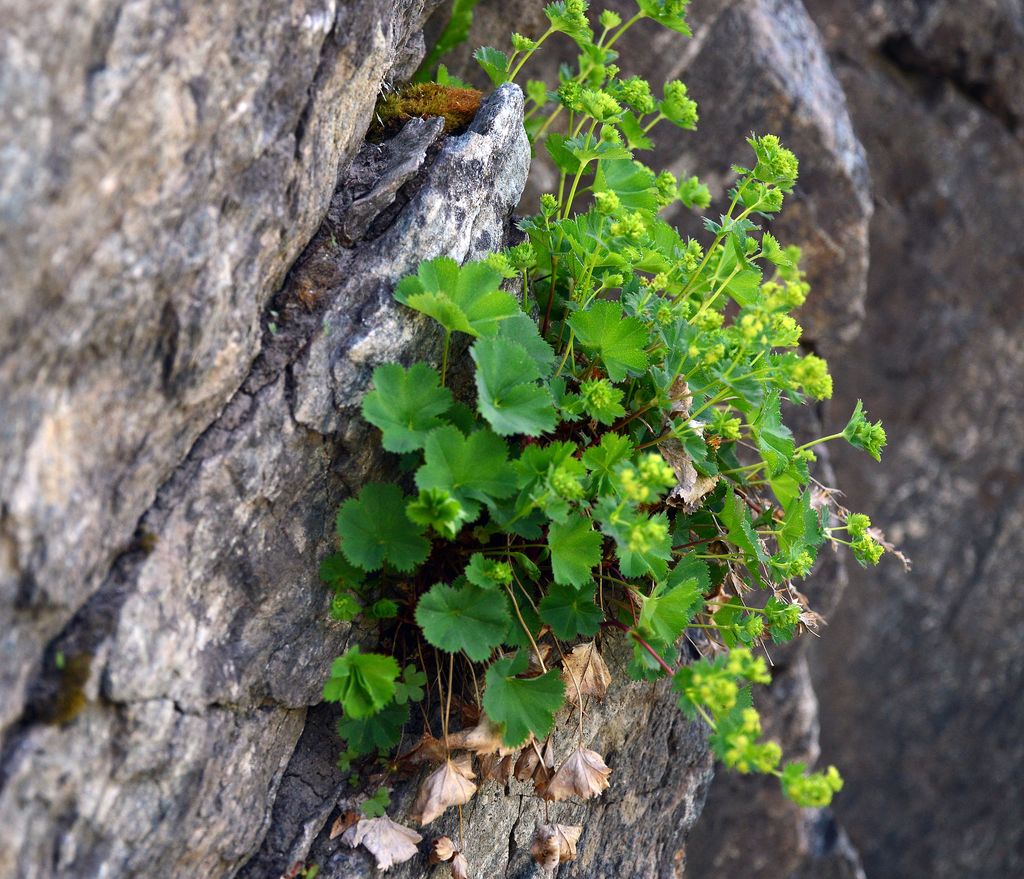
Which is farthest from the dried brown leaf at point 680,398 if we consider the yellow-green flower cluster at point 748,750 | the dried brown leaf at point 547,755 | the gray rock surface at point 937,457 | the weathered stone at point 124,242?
the gray rock surface at point 937,457

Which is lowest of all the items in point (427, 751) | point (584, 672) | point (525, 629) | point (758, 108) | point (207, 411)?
point (427, 751)

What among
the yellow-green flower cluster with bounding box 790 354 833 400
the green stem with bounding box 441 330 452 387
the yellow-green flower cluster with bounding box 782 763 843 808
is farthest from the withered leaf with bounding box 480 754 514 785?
the yellow-green flower cluster with bounding box 790 354 833 400

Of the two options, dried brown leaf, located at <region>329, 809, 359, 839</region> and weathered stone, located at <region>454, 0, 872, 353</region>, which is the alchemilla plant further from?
weathered stone, located at <region>454, 0, 872, 353</region>

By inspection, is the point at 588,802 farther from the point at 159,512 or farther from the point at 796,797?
the point at 159,512

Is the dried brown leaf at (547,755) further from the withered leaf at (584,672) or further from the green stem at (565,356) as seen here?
the green stem at (565,356)

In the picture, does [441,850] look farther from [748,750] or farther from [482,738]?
[748,750]

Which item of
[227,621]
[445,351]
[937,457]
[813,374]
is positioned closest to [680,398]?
[813,374]

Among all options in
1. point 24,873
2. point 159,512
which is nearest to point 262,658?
point 159,512
